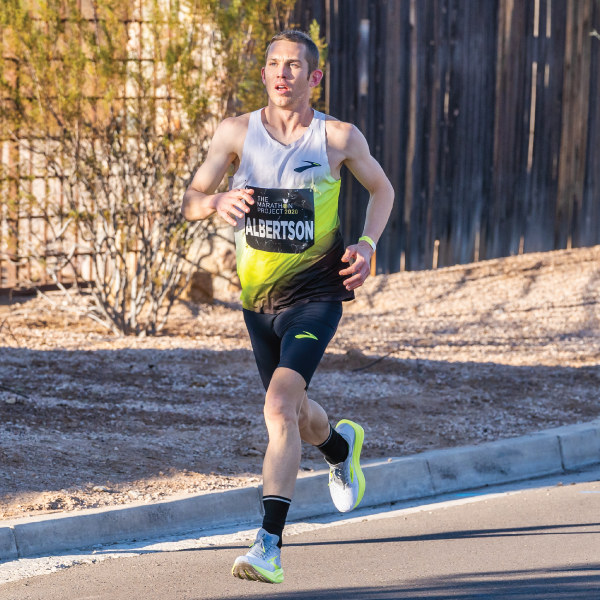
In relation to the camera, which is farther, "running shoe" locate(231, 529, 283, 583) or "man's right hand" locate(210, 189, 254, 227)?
"man's right hand" locate(210, 189, 254, 227)

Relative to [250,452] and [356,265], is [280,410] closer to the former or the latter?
[356,265]

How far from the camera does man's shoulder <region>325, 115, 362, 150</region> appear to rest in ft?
13.5

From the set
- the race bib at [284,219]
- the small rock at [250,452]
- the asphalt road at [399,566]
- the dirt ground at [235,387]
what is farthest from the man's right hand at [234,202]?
the small rock at [250,452]

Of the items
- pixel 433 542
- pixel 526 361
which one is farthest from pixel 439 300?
pixel 433 542

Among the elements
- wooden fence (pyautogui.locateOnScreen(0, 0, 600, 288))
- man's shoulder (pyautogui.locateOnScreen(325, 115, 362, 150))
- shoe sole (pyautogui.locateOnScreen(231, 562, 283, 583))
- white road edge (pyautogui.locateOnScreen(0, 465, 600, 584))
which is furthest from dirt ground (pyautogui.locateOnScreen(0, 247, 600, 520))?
man's shoulder (pyautogui.locateOnScreen(325, 115, 362, 150))

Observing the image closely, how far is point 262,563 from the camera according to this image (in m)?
3.47

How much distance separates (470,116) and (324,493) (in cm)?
781

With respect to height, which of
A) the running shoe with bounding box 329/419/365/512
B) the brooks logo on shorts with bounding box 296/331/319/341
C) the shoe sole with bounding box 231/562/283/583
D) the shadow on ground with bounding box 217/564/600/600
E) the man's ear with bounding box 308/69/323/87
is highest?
the man's ear with bounding box 308/69/323/87

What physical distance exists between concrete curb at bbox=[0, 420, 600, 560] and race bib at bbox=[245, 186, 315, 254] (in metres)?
1.53

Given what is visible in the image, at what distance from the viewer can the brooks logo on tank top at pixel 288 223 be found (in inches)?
158

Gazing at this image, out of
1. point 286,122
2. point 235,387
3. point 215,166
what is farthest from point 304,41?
point 235,387

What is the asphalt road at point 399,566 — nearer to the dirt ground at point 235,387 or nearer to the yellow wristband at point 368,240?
the dirt ground at point 235,387

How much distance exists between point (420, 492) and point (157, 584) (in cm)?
209

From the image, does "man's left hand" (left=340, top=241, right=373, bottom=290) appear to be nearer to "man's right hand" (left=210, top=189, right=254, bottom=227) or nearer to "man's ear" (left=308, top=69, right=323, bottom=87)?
"man's right hand" (left=210, top=189, right=254, bottom=227)
